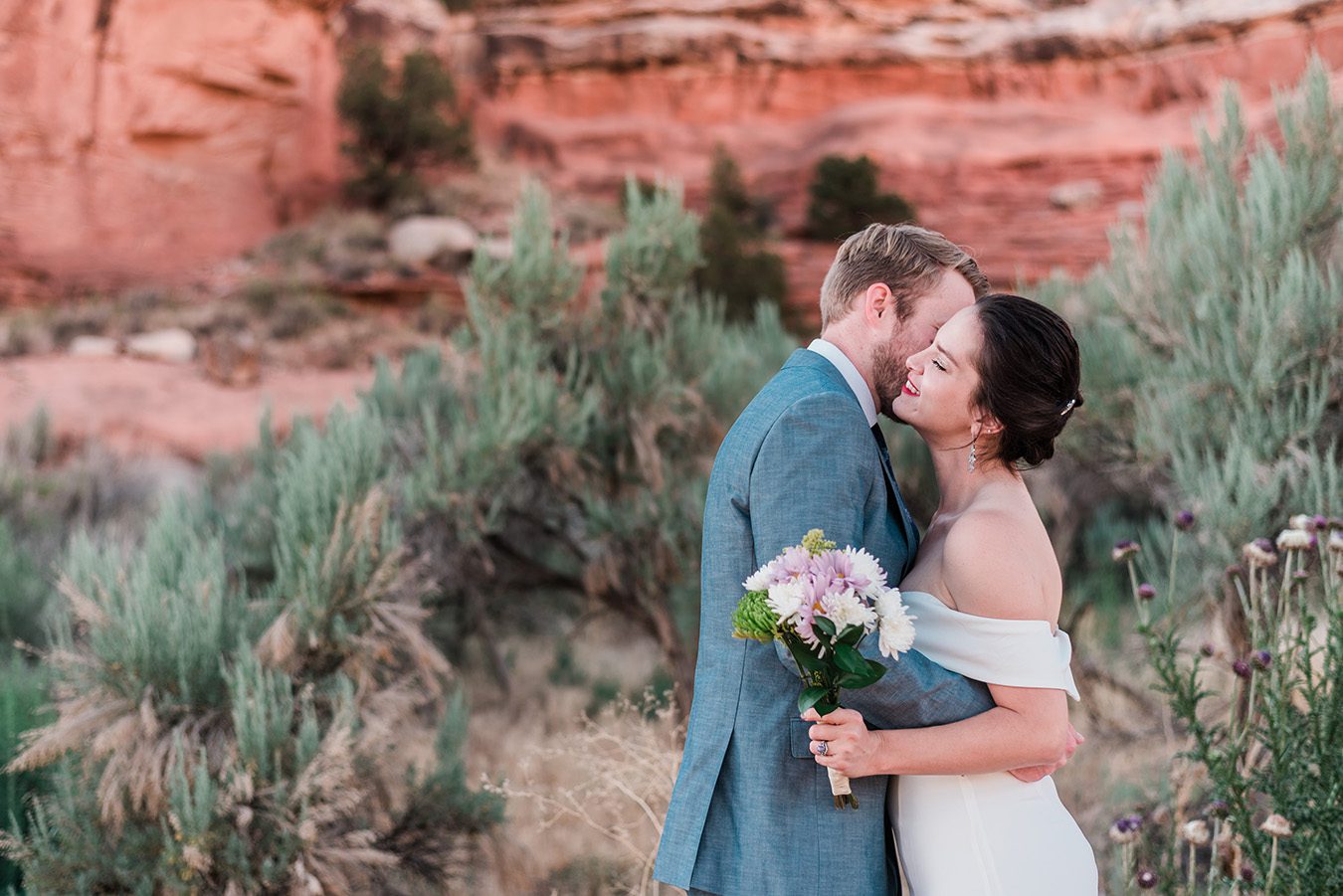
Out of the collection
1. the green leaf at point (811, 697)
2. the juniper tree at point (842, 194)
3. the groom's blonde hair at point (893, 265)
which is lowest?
the juniper tree at point (842, 194)

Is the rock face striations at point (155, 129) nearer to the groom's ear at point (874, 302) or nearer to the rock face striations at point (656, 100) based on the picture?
the rock face striations at point (656, 100)

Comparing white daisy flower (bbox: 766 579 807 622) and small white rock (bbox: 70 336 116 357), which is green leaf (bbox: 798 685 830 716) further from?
small white rock (bbox: 70 336 116 357)

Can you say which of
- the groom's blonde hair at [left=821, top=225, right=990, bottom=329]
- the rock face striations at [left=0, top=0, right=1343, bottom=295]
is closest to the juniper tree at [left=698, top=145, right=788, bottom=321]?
the rock face striations at [left=0, top=0, right=1343, bottom=295]

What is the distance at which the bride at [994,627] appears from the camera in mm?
1989

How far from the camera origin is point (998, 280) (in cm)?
1727

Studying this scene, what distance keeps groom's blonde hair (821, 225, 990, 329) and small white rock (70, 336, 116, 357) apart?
13050mm

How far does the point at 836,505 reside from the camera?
6.29ft

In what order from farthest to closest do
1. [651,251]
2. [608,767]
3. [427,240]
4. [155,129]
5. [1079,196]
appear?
[1079,196] < [427,240] < [155,129] < [651,251] < [608,767]

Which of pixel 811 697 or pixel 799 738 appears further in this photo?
pixel 799 738

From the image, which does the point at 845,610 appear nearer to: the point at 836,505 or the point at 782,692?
the point at 836,505

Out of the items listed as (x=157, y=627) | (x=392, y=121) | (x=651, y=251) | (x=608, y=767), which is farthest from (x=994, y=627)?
(x=392, y=121)

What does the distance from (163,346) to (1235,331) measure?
40.8 feet

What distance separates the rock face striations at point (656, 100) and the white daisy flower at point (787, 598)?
52.5 ft

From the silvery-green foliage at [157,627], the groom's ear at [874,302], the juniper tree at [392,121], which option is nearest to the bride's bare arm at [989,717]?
the groom's ear at [874,302]
